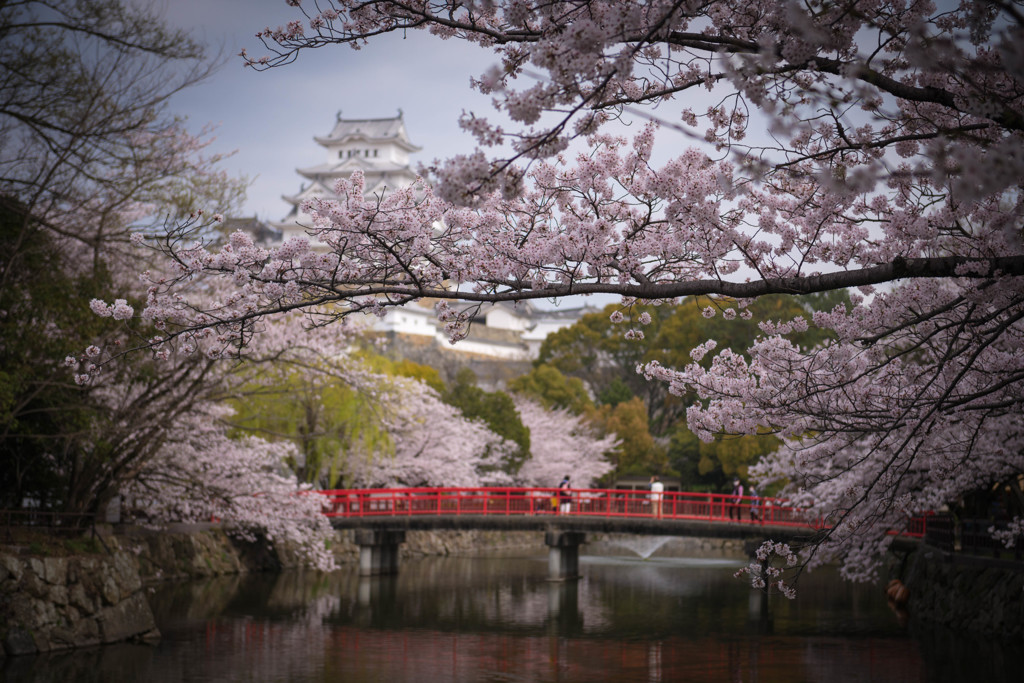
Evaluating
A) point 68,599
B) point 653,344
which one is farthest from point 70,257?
point 653,344

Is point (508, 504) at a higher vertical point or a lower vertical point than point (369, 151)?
lower

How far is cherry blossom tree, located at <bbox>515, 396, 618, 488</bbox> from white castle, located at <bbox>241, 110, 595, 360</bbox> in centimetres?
1645

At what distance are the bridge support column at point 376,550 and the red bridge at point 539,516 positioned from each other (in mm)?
24

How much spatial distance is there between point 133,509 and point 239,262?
46.8 feet

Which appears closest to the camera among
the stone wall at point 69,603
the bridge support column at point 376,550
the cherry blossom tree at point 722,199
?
the cherry blossom tree at point 722,199

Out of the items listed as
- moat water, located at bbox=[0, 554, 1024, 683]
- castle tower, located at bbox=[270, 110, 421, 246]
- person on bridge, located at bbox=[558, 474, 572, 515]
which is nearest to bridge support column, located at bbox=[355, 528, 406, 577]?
moat water, located at bbox=[0, 554, 1024, 683]

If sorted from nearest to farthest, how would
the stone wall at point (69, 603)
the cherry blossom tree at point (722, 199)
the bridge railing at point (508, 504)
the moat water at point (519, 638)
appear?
the cherry blossom tree at point (722, 199) → the stone wall at point (69, 603) → the moat water at point (519, 638) → the bridge railing at point (508, 504)

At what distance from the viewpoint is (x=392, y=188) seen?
50969 millimetres

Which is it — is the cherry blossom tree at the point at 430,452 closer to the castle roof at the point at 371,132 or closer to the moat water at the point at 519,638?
the moat water at the point at 519,638

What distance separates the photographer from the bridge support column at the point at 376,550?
22859 mm

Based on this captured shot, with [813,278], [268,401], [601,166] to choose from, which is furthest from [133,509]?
[813,278]

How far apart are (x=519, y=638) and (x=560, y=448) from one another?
60.3ft

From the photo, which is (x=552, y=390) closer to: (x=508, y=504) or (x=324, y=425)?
(x=508, y=504)

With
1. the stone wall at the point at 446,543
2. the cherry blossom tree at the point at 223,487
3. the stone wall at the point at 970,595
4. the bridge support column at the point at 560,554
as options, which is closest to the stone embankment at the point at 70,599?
the cherry blossom tree at the point at 223,487
